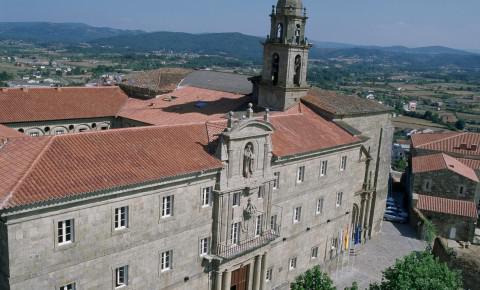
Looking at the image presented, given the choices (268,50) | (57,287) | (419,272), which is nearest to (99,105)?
(268,50)

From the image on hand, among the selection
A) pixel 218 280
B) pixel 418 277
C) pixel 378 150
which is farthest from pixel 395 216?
pixel 218 280

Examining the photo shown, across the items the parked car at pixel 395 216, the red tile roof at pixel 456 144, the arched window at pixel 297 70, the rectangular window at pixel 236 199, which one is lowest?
the parked car at pixel 395 216

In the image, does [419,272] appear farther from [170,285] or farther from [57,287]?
[57,287]

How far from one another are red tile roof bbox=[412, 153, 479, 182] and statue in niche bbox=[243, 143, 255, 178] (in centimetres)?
3386

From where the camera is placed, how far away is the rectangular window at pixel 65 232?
78.4ft

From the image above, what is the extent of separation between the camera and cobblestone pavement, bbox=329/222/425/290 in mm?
42875

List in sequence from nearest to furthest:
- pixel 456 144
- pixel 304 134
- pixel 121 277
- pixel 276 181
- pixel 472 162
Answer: pixel 121 277
pixel 276 181
pixel 304 134
pixel 472 162
pixel 456 144

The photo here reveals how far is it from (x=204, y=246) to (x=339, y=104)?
72.7 feet

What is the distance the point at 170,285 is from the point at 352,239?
2353cm

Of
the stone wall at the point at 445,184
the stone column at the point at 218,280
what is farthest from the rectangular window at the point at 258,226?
the stone wall at the point at 445,184

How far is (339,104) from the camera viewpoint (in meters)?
46.9

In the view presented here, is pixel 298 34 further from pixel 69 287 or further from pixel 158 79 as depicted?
pixel 69 287

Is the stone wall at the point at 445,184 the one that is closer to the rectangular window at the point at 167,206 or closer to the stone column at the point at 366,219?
the stone column at the point at 366,219

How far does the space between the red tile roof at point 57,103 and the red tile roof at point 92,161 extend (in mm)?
21919
